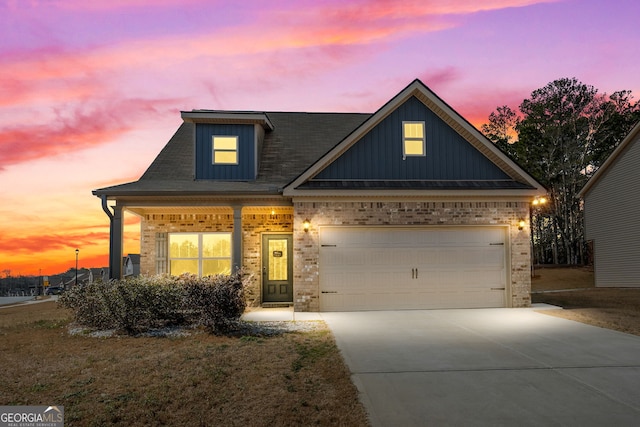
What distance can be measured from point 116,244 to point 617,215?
79.1 ft

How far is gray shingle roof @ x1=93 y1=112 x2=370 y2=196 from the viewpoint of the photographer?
521 inches

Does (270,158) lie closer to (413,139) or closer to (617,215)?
(413,139)

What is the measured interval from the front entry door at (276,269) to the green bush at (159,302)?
151 inches

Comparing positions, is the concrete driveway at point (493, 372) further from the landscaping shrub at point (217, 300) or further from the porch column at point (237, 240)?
the porch column at point (237, 240)

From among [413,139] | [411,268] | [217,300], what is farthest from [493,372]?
[413,139]

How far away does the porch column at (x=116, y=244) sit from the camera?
1286 cm

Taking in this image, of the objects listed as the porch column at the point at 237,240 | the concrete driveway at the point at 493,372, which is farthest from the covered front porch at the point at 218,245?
the concrete driveway at the point at 493,372

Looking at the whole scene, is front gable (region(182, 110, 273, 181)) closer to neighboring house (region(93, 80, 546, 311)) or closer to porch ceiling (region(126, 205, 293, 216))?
neighboring house (region(93, 80, 546, 311))

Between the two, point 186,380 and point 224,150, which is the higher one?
point 224,150

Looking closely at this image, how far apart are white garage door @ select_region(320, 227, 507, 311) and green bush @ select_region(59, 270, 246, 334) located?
328cm

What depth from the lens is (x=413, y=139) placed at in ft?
46.3

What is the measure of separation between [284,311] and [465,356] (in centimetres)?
679

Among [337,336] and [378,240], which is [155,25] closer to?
[378,240]

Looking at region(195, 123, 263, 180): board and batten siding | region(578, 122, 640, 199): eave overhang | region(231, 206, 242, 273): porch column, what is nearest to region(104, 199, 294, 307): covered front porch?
region(195, 123, 263, 180): board and batten siding
